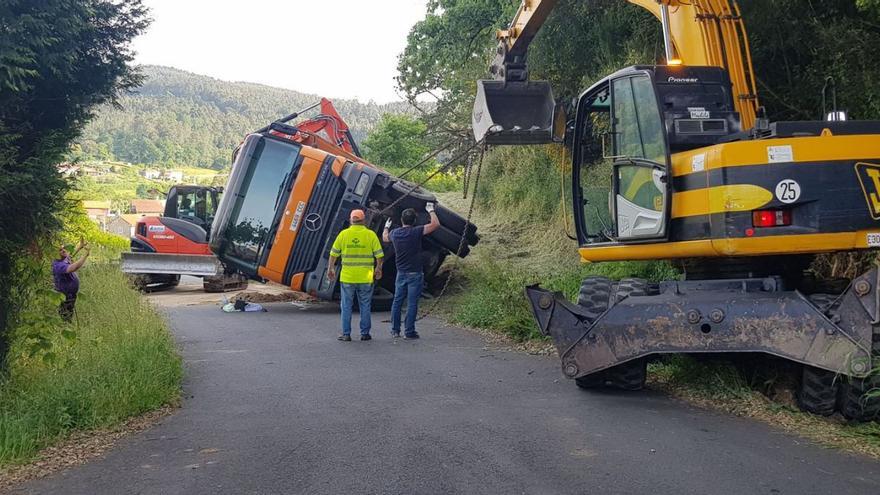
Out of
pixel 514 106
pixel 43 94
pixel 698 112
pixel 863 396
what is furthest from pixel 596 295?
pixel 43 94

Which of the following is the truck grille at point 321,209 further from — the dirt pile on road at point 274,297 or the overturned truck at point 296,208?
the dirt pile on road at point 274,297

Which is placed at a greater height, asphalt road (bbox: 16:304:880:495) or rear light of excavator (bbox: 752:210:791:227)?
rear light of excavator (bbox: 752:210:791:227)

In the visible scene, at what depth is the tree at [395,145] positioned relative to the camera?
40938 mm

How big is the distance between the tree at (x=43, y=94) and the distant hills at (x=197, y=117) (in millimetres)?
81007

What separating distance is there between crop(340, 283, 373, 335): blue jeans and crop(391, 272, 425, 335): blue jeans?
39 centimetres

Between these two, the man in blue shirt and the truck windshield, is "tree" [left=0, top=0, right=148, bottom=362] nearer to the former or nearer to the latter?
the man in blue shirt

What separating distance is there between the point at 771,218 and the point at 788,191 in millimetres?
234

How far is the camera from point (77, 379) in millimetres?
6824

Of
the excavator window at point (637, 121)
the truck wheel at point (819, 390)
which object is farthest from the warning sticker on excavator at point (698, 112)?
the truck wheel at point (819, 390)

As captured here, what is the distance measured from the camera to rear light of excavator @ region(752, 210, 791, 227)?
6145 mm

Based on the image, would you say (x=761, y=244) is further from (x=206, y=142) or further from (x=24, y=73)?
(x=206, y=142)

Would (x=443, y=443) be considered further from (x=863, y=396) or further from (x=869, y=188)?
(x=869, y=188)

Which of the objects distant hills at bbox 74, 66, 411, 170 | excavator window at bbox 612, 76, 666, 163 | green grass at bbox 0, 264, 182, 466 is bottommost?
green grass at bbox 0, 264, 182, 466

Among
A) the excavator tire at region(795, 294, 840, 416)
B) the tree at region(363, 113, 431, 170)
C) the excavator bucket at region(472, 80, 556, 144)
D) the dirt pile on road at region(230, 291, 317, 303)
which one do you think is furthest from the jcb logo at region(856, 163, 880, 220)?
the tree at region(363, 113, 431, 170)
